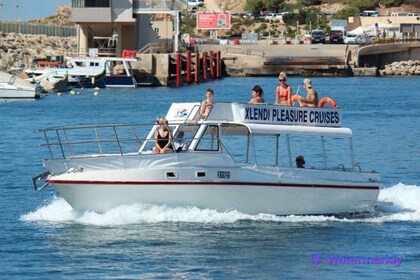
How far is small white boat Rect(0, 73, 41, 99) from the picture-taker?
2736 inches

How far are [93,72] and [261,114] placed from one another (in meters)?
57.9

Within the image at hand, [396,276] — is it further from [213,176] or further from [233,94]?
[233,94]

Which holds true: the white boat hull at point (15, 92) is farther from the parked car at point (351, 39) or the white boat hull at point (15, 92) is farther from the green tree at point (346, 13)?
the green tree at point (346, 13)

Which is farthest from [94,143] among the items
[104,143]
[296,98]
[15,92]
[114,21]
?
[114,21]

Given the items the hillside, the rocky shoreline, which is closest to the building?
the rocky shoreline

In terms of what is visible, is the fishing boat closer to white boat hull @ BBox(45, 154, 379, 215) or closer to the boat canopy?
the boat canopy

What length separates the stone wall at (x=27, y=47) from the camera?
306ft

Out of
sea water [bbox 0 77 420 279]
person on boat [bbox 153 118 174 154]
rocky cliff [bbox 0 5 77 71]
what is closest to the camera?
sea water [bbox 0 77 420 279]

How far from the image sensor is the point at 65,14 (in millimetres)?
195750

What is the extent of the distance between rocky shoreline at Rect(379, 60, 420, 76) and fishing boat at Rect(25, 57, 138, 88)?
3375cm

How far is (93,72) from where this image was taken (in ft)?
265

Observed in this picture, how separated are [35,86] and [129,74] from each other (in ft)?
36.8

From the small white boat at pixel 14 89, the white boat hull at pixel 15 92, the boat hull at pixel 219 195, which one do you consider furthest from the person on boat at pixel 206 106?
the white boat hull at pixel 15 92

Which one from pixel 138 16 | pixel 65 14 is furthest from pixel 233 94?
pixel 65 14
